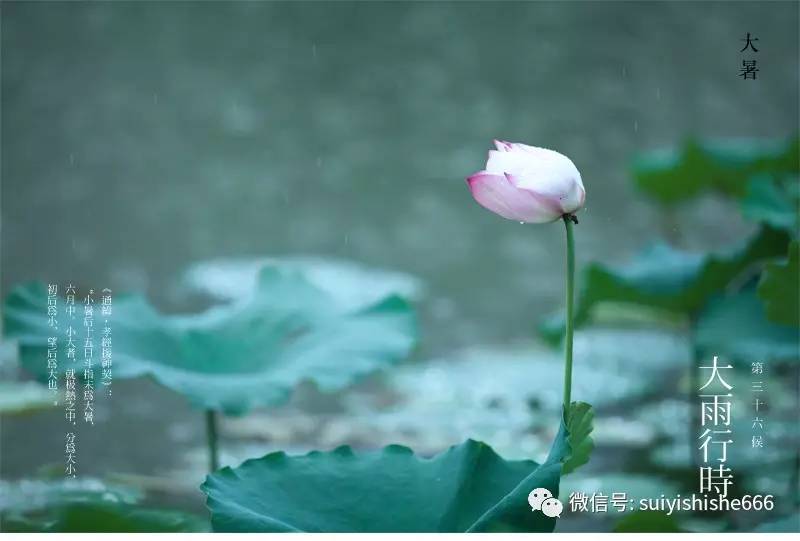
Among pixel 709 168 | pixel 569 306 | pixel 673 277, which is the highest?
pixel 709 168

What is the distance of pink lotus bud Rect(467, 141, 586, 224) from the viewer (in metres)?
0.73

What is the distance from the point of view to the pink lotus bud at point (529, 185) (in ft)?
2.40

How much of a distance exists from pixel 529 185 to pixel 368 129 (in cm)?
362

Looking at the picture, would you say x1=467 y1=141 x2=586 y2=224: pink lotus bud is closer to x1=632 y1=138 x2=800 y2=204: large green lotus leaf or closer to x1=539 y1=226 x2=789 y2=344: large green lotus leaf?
x1=539 y1=226 x2=789 y2=344: large green lotus leaf

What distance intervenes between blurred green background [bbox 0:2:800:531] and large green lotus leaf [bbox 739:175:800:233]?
838 mm

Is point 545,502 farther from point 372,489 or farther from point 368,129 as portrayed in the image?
point 368,129

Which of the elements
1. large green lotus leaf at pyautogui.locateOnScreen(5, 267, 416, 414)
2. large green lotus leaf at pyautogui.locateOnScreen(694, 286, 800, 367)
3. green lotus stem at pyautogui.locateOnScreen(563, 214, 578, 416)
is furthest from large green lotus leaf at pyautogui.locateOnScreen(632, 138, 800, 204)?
green lotus stem at pyautogui.locateOnScreen(563, 214, 578, 416)

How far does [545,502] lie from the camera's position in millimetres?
742

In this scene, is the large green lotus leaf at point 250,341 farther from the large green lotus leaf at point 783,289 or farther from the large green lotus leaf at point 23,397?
the large green lotus leaf at point 783,289

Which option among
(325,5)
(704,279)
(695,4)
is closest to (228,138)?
(325,5)

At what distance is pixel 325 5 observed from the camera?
4.53 m

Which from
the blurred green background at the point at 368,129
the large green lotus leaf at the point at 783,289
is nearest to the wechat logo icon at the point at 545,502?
the large green lotus leaf at the point at 783,289

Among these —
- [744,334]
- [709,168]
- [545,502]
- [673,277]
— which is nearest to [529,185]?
[545,502]

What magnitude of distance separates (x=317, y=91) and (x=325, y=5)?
49 cm
